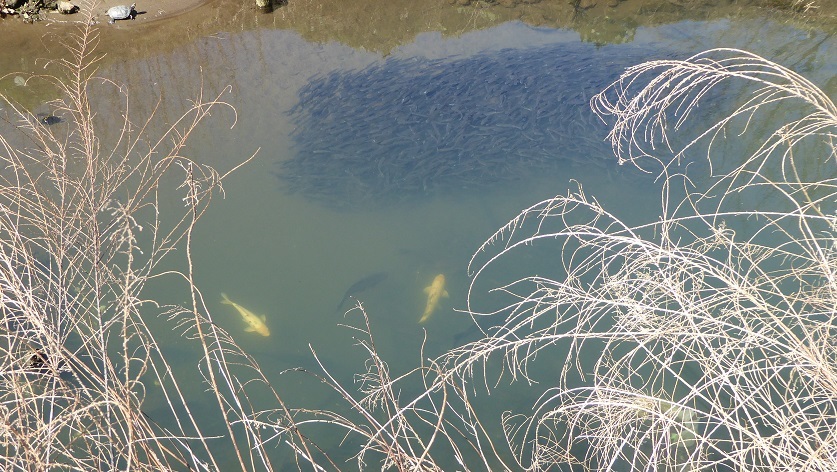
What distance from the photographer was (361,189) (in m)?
6.50

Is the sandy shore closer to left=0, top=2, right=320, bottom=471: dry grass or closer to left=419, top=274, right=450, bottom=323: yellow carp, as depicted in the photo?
left=0, top=2, right=320, bottom=471: dry grass

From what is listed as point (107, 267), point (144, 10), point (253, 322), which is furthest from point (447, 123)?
point (144, 10)

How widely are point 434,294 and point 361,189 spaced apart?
5.29 ft

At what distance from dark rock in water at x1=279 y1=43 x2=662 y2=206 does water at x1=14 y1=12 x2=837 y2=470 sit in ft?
0.10

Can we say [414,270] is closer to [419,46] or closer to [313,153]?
[313,153]

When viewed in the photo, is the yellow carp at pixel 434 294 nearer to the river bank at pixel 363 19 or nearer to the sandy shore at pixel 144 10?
the river bank at pixel 363 19

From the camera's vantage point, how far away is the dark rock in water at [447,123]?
6.58 m

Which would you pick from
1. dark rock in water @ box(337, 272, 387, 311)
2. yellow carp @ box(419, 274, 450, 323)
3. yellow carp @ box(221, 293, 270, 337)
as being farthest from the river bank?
yellow carp @ box(221, 293, 270, 337)

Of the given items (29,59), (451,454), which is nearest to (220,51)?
(29,59)

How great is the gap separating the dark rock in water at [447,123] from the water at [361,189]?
0.10 ft

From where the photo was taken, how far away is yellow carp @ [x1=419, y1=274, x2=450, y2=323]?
5.38 meters

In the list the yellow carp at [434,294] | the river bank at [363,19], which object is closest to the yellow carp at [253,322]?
the yellow carp at [434,294]

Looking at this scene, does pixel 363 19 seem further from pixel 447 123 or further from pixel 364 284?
pixel 364 284

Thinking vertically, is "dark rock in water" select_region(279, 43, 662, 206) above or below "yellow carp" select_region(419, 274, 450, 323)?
above
